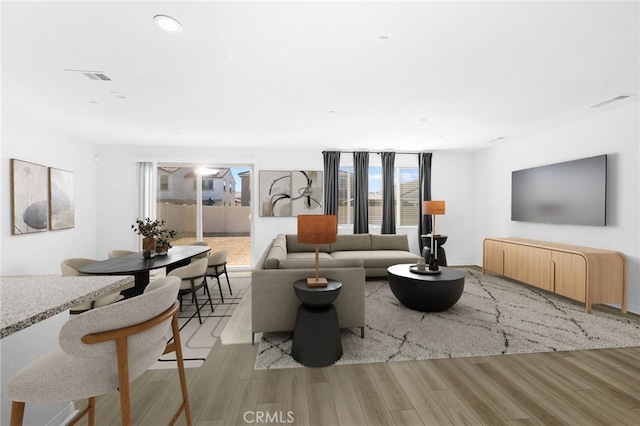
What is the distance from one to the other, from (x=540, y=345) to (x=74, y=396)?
3431 mm

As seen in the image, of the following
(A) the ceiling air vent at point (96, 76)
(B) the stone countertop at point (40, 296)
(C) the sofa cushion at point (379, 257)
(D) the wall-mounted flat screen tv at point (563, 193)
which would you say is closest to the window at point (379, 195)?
(C) the sofa cushion at point (379, 257)

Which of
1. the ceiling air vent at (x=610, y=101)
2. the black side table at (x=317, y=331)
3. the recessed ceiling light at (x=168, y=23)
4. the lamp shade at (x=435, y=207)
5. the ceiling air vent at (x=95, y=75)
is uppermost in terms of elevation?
the ceiling air vent at (x=610, y=101)

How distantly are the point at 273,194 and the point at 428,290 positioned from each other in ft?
12.3

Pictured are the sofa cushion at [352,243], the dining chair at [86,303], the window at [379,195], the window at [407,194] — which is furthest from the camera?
the window at [407,194]

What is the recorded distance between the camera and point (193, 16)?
1.86 meters

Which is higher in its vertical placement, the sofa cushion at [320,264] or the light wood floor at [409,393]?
the sofa cushion at [320,264]

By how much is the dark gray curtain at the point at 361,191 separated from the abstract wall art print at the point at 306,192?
79 centimetres

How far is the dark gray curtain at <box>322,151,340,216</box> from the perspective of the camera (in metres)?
6.06

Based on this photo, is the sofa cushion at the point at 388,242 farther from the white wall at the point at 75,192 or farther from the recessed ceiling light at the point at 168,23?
the white wall at the point at 75,192

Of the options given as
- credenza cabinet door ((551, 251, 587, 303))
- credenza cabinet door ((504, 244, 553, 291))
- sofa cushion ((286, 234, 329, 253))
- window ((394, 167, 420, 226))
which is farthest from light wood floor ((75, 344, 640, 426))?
window ((394, 167, 420, 226))

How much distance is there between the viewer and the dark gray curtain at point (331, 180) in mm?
6059

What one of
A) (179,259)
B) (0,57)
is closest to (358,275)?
(179,259)

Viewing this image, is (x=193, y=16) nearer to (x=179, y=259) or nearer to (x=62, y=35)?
(x=62, y=35)

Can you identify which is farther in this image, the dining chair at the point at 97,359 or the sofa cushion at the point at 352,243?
the sofa cushion at the point at 352,243
